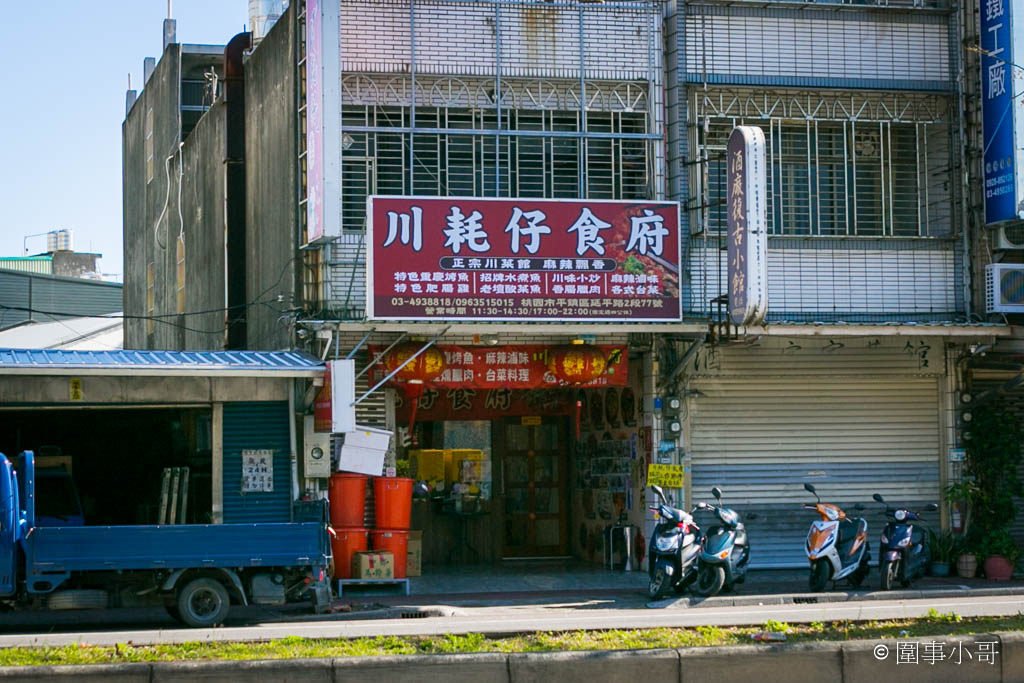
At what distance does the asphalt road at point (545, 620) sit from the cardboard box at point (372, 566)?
164cm

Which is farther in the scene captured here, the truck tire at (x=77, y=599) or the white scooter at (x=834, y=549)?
the white scooter at (x=834, y=549)

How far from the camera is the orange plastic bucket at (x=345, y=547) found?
1734cm

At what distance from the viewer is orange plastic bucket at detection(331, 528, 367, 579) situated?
17.3 m

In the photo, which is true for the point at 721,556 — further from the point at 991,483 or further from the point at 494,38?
the point at 494,38

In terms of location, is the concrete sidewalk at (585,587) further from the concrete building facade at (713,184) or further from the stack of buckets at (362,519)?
the concrete building facade at (713,184)

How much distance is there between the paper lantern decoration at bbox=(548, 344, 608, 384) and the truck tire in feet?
23.1

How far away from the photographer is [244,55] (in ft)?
75.6

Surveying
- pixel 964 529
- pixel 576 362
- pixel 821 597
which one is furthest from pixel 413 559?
pixel 964 529

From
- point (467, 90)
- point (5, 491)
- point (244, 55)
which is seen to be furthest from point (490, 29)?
point (5, 491)

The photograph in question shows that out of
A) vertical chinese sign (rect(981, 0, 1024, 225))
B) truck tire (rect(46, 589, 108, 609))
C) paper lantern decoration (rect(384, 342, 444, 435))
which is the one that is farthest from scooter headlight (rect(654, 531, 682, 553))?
vertical chinese sign (rect(981, 0, 1024, 225))

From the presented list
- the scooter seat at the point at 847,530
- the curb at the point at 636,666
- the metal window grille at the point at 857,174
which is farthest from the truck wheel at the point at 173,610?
the metal window grille at the point at 857,174

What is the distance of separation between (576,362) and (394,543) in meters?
3.57

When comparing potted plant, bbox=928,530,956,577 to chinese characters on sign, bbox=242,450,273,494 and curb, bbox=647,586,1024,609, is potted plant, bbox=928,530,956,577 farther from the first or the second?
chinese characters on sign, bbox=242,450,273,494

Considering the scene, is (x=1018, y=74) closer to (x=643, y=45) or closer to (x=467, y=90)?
(x=643, y=45)
